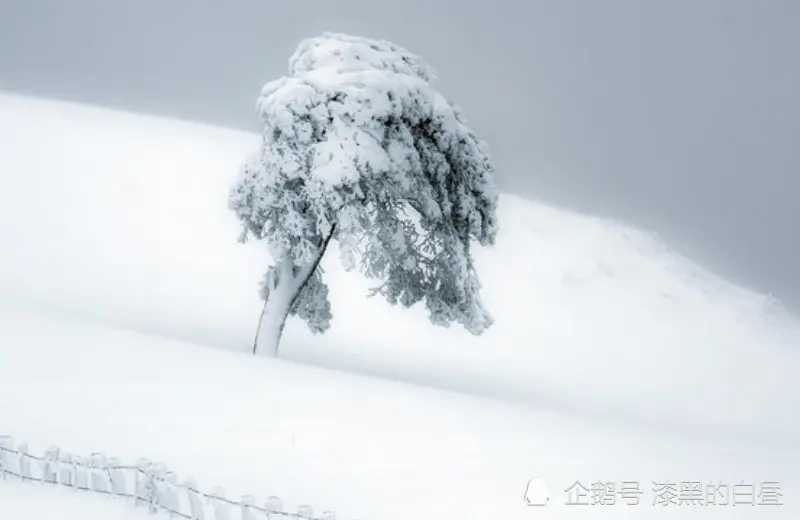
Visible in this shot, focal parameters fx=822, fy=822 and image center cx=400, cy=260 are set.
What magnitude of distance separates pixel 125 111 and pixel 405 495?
5249 cm

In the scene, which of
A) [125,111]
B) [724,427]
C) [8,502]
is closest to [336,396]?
[8,502]

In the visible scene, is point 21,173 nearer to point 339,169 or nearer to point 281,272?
point 281,272

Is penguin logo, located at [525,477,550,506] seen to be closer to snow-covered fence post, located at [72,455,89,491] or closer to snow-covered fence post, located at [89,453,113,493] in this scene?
snow-covered fence post, located at [89,453,113,493]

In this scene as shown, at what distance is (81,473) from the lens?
9.72m

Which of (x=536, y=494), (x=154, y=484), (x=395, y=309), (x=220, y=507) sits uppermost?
(x=395, y=309)

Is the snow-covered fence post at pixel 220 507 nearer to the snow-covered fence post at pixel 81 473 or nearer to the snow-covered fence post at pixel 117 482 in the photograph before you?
the snow-covered fence post at pixel 117 482

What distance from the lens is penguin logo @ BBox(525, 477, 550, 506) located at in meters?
11.0

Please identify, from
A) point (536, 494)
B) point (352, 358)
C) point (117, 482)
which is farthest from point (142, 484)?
point (352, 358)

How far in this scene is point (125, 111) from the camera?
5778 cm

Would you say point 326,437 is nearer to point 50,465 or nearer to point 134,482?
point 134,482

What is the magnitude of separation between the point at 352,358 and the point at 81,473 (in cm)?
1637

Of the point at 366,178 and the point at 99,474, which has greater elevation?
the point at 366,178

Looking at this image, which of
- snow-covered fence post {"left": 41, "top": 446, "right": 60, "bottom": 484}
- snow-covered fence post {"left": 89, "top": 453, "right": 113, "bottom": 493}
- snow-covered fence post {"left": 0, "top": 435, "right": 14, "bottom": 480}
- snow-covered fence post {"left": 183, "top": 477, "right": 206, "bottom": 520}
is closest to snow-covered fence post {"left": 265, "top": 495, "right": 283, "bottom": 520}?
snow-covered fence post {"left": 183, "top": 477, "right": 206, "bottom": 520}

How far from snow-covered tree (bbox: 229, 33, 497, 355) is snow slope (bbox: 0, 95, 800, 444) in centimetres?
315
